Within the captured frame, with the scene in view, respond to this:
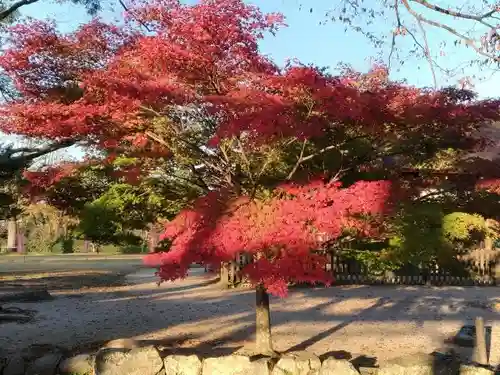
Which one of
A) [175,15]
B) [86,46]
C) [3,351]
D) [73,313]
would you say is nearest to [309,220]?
[175,15]

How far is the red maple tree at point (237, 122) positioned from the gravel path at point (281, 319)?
65.1 inches

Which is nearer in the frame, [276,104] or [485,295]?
[276,104]

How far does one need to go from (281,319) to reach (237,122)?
18.6ft

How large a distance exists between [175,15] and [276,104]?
1782mm

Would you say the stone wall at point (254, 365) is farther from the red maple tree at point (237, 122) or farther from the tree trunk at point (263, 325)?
the tree trunk at point (263, 325)

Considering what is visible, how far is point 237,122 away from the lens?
5215 mm

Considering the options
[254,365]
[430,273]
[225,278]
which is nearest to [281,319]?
[254,365]

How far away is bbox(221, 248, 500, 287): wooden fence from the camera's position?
15.5m

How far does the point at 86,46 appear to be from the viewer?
7.24 meters

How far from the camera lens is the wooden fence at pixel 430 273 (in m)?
15.5

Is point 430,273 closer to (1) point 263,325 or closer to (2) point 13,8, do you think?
(1) point 263,325

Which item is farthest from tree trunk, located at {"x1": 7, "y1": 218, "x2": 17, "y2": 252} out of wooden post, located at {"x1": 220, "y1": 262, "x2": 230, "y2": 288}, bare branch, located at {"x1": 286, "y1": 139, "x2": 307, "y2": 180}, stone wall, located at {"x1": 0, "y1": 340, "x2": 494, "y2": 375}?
bare branch, located at {"x1": 286, "y1": 139, "x2": 307, "y2": 180}

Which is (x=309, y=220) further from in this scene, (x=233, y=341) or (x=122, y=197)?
(x=122, y=197)

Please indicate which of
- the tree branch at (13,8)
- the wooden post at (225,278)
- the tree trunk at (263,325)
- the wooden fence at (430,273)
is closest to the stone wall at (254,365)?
the tree trunk at (263,325)
